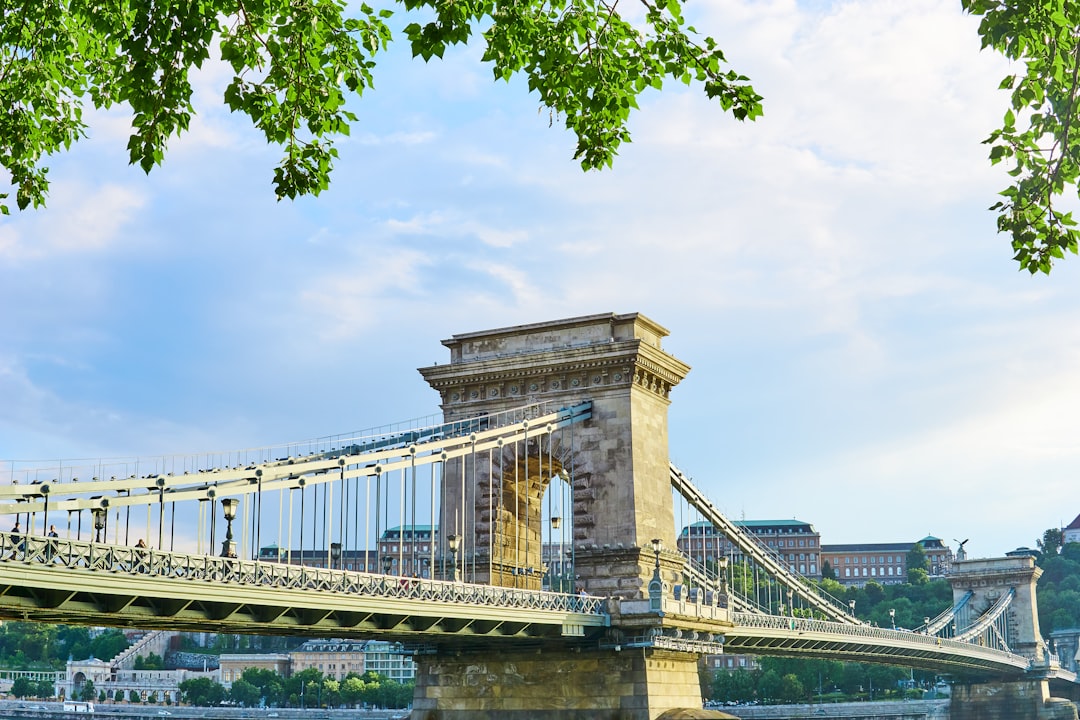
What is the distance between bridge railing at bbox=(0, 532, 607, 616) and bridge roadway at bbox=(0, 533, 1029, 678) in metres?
0.03

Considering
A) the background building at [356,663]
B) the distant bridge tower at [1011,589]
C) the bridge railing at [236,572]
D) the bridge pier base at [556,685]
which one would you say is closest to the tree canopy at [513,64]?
the bridge railing at [236,572]

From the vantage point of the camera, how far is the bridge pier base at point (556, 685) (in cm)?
4806

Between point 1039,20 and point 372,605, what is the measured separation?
26.0m

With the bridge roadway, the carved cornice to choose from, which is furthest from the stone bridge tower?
the bridge roadway

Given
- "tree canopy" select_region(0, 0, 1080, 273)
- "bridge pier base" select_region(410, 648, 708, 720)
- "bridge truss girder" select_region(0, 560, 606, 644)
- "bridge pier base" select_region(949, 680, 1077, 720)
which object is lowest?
"bridge pier base" select_region(949, 680, 1077, 720)

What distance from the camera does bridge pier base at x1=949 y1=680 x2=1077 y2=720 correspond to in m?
118

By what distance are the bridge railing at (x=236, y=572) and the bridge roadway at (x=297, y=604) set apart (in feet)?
0.11

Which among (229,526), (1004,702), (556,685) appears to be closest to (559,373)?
(556,685)

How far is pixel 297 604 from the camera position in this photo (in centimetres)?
3388

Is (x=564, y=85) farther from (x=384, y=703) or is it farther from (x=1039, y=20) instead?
(x=384, y=703)

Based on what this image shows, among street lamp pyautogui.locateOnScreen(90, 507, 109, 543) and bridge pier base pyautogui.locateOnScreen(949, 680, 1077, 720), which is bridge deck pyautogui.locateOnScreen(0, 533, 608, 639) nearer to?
street lamp pyautogui.locateOnScreen(90, 507, 109, 543)

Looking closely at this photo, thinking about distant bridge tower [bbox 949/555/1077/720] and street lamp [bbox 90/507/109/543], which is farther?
distant bridge tower [bbox 949/555/1077/720]

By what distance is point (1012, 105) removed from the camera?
15.9 meters

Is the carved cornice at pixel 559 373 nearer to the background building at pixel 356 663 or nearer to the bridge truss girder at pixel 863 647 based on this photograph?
the bridge truss girder at pixel 863 647
